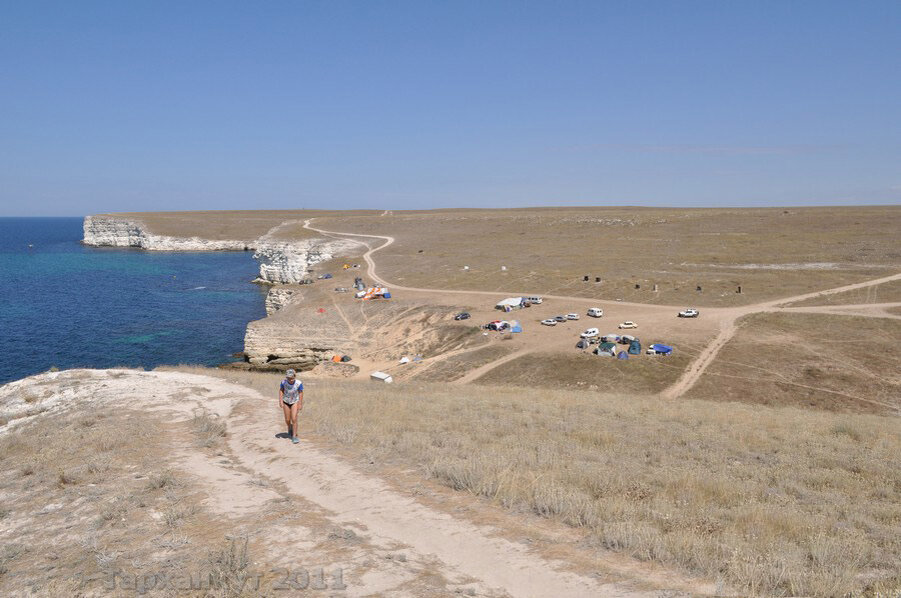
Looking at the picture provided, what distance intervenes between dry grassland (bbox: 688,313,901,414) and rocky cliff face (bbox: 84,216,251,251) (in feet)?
518

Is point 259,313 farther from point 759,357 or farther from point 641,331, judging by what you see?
point 759,357

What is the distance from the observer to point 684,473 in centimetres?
1284

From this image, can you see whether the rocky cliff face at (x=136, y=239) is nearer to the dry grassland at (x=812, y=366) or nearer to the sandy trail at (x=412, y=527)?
the dry grassland at (x=812, y=366)

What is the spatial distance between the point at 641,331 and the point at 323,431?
3598 cm

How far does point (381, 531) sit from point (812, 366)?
129 feet

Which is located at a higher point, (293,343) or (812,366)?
(812,366)

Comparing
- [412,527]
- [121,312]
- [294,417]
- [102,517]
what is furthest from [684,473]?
[121,312]

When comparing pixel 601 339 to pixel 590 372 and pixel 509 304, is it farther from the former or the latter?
pixel 509 304

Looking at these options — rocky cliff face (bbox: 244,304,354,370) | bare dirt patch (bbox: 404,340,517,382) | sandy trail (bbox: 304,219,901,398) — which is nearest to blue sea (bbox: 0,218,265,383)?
rocky cliff face (bbox: 244,304,354,370)

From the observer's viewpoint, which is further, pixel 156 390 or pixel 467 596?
pixel 156 390

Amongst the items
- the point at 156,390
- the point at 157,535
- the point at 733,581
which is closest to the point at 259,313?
the point at 156,390

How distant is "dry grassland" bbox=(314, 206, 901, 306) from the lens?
61938 millimetres

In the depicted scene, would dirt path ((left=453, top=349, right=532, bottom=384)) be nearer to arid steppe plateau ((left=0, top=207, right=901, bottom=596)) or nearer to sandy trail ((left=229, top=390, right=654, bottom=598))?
arid steppe plateau ((left=0, top=207, right=901, bottom=596))

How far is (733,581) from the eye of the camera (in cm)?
764
